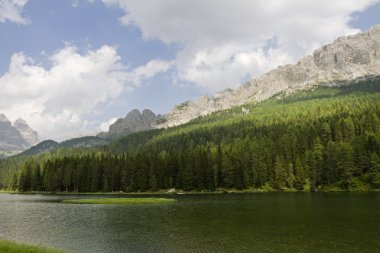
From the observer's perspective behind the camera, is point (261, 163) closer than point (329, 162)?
No

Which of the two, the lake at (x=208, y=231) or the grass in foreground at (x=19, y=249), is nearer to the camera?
the grass in foreground at (x=19, y=249)

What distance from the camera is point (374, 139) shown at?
166125 millimetres

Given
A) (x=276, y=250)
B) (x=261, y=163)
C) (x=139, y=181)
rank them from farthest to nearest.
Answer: (x=139, y=181)
(x=261, y=163)
(x=276, y=250)

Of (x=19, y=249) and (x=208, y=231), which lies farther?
(x=208, y=231)

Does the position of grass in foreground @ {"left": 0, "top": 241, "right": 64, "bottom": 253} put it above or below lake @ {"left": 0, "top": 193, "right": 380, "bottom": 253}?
above

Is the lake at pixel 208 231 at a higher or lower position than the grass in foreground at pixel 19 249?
lower

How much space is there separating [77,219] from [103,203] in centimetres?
4382

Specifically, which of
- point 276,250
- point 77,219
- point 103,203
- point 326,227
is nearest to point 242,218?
point 326,227

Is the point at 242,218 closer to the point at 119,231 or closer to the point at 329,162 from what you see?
the point at 119,231

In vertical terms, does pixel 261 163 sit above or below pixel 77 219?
above

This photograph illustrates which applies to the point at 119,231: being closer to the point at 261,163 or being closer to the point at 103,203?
the point at 103,203

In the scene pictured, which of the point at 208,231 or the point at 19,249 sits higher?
the point at 19,249

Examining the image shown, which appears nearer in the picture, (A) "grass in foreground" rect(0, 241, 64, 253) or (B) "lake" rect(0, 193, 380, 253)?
(A) "grass in foreground" rect(0, 241, 64, 253)

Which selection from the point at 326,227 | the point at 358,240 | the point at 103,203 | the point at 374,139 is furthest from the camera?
the point at 374,139
